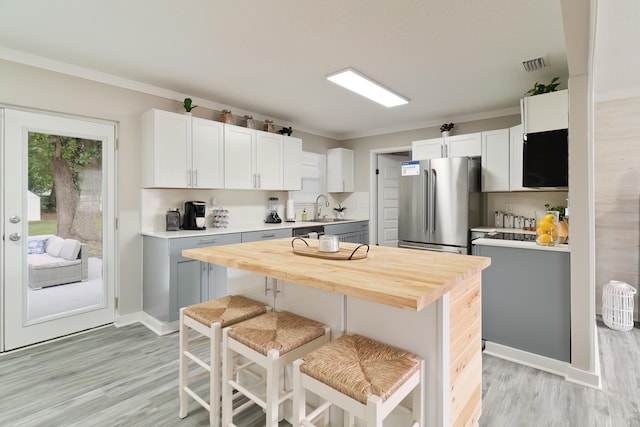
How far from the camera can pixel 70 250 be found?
3.05m

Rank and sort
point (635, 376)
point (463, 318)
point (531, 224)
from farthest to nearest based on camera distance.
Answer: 1. point (531, 224)
2. point (635, 376)
3. point (463, 318)

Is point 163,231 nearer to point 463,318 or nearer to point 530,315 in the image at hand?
point 463,318

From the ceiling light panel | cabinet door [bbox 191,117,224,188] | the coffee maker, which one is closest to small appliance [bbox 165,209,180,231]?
the coffee maker

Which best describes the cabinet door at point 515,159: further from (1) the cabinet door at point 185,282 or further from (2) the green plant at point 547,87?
(1) the cabinet door at point 185,282

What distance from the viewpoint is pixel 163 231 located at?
11.7 feet

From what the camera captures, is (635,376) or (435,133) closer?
(635,376)

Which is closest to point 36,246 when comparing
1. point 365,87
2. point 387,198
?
point 365,87

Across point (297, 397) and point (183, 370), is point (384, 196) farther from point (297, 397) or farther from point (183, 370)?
point (297, 397)

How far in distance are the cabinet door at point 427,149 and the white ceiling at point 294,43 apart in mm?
793

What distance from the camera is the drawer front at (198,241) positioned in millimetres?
3087

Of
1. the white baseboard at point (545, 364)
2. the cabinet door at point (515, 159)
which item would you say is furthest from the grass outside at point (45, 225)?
the cabinet door at point (515, 159)

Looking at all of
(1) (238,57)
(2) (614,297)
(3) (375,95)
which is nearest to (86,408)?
(1) (238,57)

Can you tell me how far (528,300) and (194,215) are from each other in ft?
10.9

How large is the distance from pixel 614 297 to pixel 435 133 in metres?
2.91
